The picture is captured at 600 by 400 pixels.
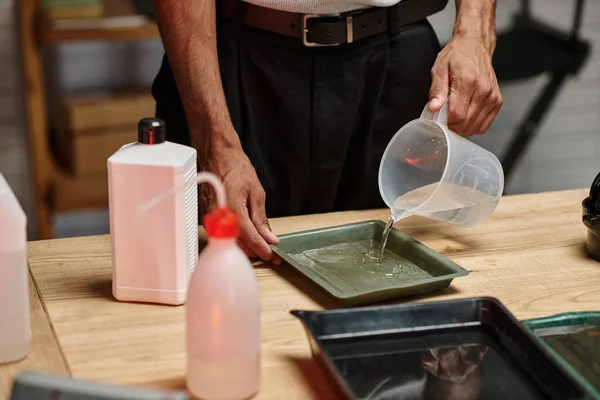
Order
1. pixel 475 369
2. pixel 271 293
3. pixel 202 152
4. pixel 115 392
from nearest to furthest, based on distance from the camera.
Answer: pixel 115 392 < pixel 475 369 < pixel 271 293 < pixel 202 152

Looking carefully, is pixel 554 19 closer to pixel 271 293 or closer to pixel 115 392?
pixel 271 293

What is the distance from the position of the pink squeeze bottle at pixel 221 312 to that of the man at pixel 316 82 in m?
0.67

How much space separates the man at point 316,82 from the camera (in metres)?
1.72

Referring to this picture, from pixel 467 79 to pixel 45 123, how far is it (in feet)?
6.38

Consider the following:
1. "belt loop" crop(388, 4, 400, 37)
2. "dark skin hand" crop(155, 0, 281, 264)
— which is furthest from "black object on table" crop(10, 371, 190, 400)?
"belt loop" crop(388, 4, 400, 37)

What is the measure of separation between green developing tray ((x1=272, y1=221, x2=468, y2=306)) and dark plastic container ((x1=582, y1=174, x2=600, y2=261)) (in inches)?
10.9

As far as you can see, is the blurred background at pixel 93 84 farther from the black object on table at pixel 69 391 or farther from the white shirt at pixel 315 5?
the black object on table at pixel 69 391

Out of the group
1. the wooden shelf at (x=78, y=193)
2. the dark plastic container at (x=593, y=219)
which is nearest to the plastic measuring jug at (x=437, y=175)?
the dark plastic container at (x=593, y=219)

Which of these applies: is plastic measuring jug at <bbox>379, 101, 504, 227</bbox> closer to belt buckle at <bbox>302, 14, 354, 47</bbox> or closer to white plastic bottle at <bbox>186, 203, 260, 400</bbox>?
belt buckle at <bbox>302, 14, 354, 47</bbox>

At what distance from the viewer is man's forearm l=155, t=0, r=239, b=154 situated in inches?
66.4

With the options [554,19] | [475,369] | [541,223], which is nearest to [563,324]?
[475,369]

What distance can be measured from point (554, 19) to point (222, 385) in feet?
12.0

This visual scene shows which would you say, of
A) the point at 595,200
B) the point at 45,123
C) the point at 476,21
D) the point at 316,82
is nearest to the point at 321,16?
the point at 316,82

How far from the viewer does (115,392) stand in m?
0.90
